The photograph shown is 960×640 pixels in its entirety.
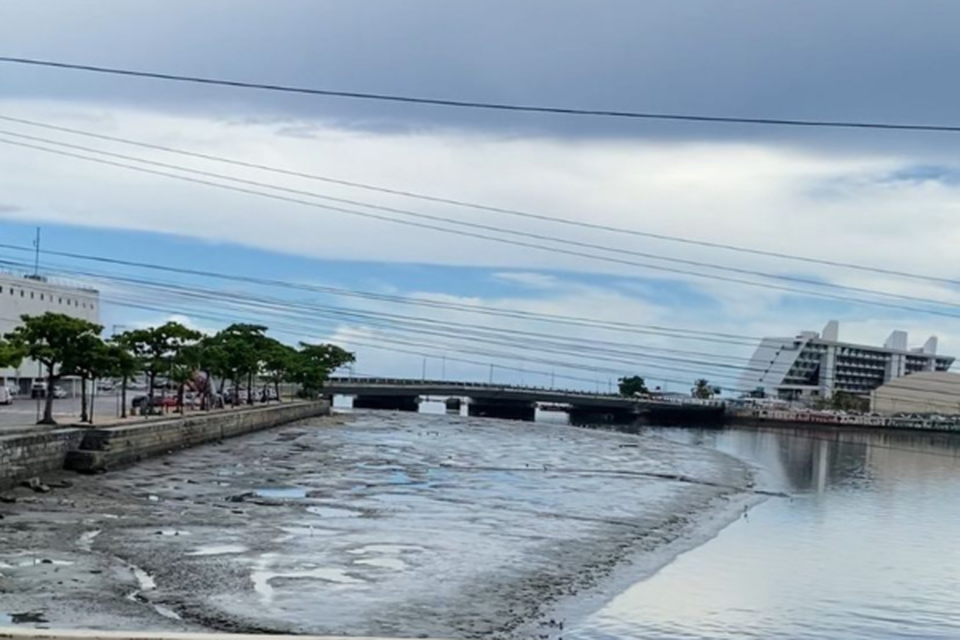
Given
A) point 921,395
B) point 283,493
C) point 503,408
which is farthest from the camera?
point 921,395

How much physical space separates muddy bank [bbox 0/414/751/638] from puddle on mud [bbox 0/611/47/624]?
0.39 feet

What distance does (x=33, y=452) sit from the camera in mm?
25328

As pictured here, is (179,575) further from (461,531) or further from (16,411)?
(16,411)

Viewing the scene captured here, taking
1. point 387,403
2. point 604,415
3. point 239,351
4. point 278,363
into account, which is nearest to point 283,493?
point 239,351

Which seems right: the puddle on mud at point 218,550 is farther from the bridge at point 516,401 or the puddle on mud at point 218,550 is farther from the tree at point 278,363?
→ the bridge at point 516,401

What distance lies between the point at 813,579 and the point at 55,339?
21.4 metres

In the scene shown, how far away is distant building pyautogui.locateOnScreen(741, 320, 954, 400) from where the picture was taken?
560 feet

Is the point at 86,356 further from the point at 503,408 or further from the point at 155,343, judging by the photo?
the point at 503,408

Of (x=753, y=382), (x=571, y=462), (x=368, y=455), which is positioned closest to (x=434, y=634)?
(x=368, y=455)

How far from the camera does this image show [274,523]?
72.2 feet

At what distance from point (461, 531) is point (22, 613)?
11431 millimetres

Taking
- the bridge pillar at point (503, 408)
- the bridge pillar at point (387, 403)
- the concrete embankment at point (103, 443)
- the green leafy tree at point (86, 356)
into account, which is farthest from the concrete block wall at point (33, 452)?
the bridge pillar at point (387, 403)

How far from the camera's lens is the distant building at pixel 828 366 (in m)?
171

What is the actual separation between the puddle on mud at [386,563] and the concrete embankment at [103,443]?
29.3 ft
